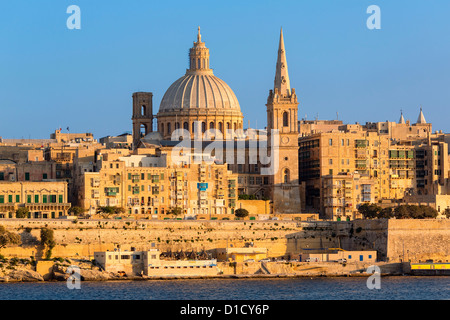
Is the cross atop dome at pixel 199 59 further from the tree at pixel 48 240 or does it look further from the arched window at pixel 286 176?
the tree at pixel 48 240

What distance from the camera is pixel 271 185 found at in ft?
293

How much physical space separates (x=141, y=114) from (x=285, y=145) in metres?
17.0

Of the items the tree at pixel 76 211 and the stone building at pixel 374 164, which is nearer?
the tree at pixel 76 211

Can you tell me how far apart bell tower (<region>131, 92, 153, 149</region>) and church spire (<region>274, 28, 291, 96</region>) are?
531 inches

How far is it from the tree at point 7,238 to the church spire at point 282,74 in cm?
3017

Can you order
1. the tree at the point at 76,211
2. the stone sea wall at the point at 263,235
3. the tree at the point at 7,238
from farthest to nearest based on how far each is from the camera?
the tree at the point at 76,211 < the stone sea wall at the point at 263,235 < the tree at the point at 7,238

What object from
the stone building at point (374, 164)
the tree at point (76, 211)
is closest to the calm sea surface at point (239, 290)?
the tree at point (76, 211)

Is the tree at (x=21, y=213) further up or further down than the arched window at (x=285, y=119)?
further down

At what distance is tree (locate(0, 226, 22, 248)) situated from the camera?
223 ft

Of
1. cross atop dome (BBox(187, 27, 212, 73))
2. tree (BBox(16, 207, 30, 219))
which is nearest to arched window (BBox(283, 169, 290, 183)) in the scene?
cross atop dome (BBox(187, 27, 212, 73))

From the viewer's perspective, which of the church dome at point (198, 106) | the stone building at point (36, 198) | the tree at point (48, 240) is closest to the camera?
the tree at point (48, 240)

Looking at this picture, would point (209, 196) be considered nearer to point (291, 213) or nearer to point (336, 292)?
point (291, 213)

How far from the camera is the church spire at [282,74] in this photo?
91.9 meters

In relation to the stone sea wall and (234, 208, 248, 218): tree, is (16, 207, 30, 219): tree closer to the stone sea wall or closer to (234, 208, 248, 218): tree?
the stone sea wall
